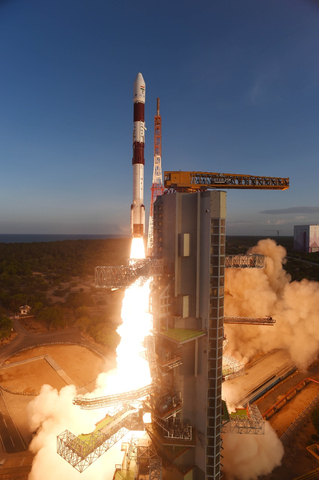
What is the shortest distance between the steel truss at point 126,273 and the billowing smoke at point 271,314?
74.9 feet

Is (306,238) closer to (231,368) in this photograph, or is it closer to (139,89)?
(231,368)

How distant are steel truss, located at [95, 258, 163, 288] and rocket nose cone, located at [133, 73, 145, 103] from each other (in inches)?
699

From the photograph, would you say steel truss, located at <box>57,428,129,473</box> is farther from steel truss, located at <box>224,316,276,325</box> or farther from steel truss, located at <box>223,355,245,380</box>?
steel truss, located at <box>224,316,276,325</box>

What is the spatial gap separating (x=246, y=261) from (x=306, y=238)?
100 meters

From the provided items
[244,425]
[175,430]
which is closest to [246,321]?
[244,425]

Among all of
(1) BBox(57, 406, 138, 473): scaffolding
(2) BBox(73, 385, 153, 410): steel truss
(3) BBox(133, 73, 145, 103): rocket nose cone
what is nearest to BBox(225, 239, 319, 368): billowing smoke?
(1) BBox(57, 406, 138, 473): scaffolding

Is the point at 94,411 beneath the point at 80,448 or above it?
beneath

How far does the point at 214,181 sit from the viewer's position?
24.2 meters

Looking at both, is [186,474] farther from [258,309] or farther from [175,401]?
[258,309]

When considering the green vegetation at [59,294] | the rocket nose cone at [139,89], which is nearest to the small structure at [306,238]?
the green vegetation at [59,294]

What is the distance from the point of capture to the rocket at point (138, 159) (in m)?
27.7

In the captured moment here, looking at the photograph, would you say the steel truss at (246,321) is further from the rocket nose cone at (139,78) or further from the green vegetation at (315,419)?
the rocket nose cone at (139,78)

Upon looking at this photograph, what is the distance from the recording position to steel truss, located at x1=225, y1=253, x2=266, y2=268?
22266 millimetres

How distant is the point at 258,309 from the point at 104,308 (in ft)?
110
